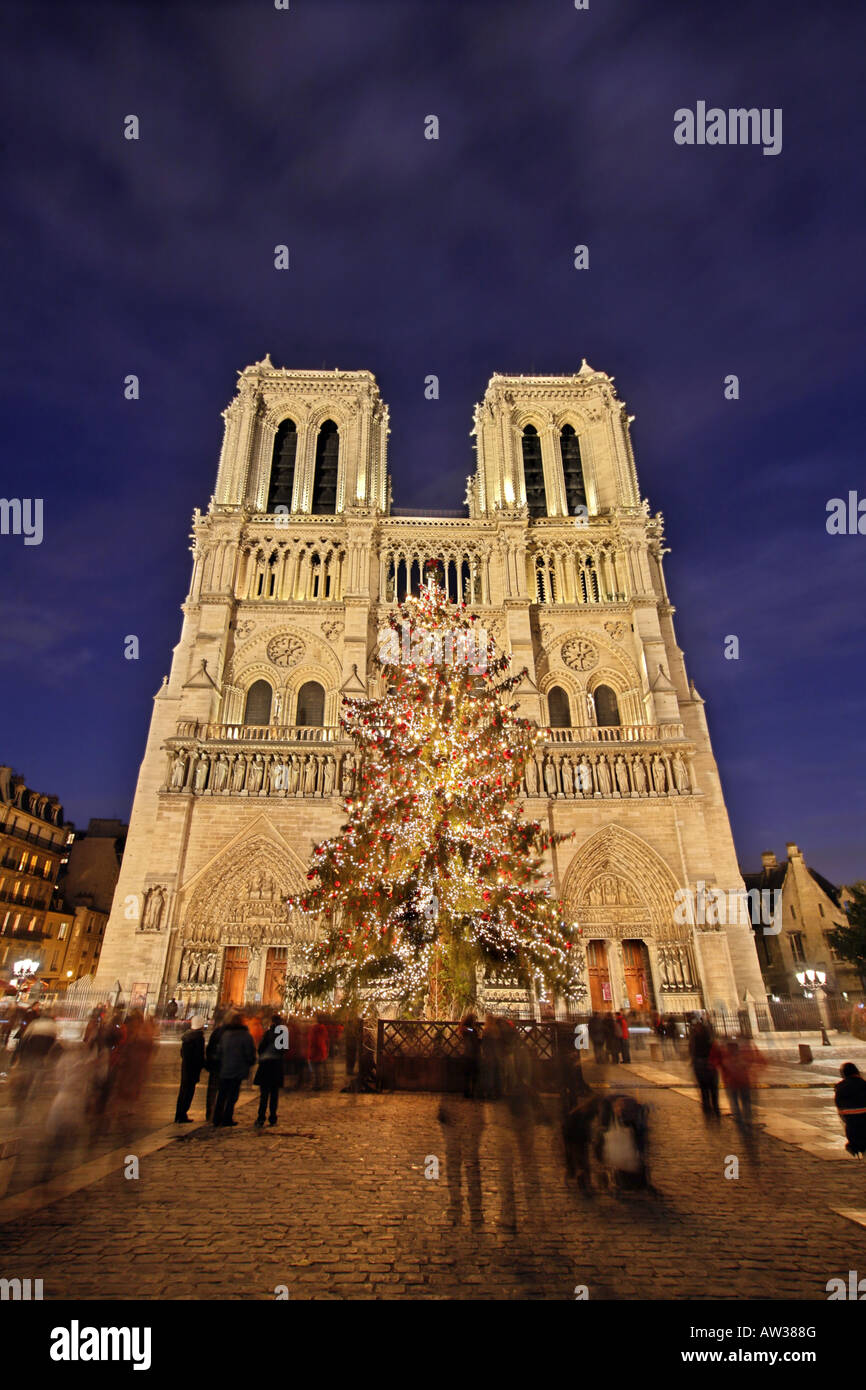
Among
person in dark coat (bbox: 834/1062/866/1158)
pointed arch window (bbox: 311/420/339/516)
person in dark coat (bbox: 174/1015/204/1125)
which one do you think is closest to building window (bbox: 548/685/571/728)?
pointed arch window (bbox: 311/420/339/516)

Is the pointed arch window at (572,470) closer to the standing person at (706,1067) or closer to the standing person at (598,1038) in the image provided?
the standing person at (598,1038)

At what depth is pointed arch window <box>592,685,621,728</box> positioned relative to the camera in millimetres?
25531

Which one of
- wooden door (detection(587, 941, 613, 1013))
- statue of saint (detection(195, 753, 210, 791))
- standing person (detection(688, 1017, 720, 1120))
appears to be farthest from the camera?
statue of saint (detection(195, 753, 210, 791))

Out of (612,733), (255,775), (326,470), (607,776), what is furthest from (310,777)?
(326,470)

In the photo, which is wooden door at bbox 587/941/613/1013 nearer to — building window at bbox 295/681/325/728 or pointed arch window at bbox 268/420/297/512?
building window at bbox 295/681/325/728

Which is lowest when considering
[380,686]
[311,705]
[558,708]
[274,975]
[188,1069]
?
[188,1069]

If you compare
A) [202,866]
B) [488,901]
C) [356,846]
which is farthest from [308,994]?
[202,866]

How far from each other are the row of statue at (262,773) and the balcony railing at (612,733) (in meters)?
7.37

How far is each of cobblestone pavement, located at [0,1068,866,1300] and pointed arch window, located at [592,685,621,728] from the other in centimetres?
1892

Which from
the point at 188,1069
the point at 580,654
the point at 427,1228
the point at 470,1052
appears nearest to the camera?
the point at 427,1228

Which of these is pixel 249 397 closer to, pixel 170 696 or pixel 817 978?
pixel 170 696

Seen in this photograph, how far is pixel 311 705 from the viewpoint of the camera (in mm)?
25266

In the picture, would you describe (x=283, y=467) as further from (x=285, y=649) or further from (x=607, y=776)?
(x=607, y=776)

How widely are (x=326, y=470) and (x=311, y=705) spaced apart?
12.2 metres
